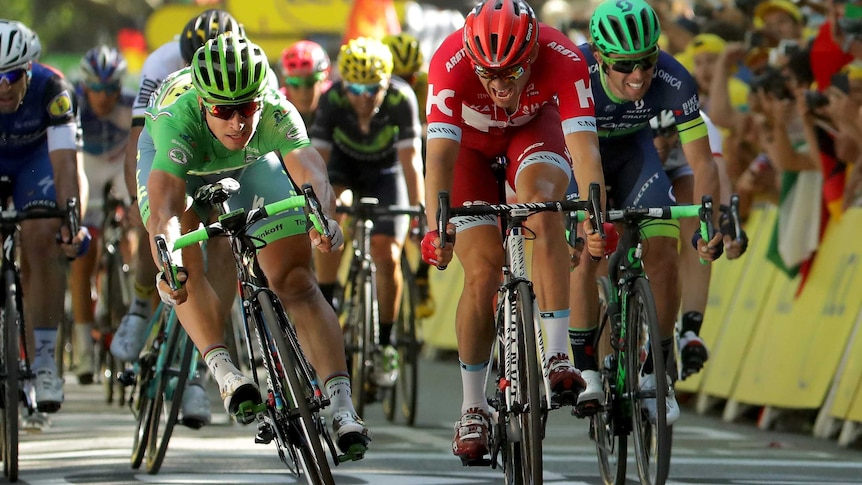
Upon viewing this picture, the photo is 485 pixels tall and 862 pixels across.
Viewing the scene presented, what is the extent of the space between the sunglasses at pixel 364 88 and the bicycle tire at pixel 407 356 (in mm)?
1128

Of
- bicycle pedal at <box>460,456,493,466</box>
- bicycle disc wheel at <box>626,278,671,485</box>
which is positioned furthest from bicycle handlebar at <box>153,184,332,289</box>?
bicycle disc wheel at <box>626,278,671,485</box>

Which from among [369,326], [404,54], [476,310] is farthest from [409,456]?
[404,54]

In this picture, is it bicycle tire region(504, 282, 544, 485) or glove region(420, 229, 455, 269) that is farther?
glove region(420, 229, 455, 269)

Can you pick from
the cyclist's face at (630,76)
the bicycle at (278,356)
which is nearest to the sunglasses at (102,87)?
the cyclist's face at (630,76)

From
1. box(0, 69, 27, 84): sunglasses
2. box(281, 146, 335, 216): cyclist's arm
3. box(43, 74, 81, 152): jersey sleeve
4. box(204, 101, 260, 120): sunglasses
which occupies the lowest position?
box(281, 146, 335, 216): cyclist's arm

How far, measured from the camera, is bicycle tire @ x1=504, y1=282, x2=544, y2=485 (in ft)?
22.8

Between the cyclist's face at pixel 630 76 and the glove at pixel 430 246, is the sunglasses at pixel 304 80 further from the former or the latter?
the glove at pixel 430 246

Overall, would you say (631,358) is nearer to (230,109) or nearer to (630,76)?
(630,76)

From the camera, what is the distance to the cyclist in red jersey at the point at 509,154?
7402mm

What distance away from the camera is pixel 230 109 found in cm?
755

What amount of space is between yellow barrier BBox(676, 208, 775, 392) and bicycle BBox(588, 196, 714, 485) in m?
4.45

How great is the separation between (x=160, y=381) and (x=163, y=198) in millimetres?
1826

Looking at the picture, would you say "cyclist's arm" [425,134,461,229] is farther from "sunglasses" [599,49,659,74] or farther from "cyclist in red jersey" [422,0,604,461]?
"sunglasses" [599,49,659,74]

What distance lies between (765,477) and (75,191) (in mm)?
4164
